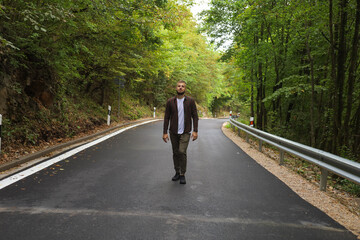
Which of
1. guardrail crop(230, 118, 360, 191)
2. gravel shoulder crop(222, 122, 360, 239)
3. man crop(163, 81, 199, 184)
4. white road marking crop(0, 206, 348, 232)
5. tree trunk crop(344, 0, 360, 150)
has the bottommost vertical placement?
gravel shoulder crop(222, 122, 360, 239)

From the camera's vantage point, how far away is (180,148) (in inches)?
189

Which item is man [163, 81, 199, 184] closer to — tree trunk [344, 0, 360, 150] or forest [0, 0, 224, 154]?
forest [0, 0, 224, 154]

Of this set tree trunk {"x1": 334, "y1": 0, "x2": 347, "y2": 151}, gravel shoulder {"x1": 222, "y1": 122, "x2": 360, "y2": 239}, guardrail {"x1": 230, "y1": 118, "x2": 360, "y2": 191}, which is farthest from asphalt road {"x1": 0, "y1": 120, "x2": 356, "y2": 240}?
tree trunk {"x1": 334, "y1": 0, "x2": 347, "y2": 151}

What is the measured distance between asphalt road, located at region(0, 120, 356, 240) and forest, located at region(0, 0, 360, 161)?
248 cm

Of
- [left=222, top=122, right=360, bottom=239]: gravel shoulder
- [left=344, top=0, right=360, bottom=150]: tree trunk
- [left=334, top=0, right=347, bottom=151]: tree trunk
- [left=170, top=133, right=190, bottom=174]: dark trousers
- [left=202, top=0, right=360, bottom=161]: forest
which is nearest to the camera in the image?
[left=222, top=122, right=360, bottom=239]: gravel shoulder

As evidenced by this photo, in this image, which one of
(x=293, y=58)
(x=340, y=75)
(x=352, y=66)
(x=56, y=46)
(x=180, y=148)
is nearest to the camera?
(x=180, y=148)

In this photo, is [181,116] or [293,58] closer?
[181,116]

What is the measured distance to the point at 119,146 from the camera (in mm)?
8453

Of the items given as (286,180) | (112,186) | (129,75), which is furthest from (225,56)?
(112,186)

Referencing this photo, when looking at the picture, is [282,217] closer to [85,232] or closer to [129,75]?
[85,232]

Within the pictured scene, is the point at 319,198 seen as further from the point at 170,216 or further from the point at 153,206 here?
the point at 153,206

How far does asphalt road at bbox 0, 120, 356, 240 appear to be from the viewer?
288cm

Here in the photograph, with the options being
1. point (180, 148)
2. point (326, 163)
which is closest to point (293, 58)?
point (326, 163)

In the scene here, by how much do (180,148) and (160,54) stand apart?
10.5 metres
